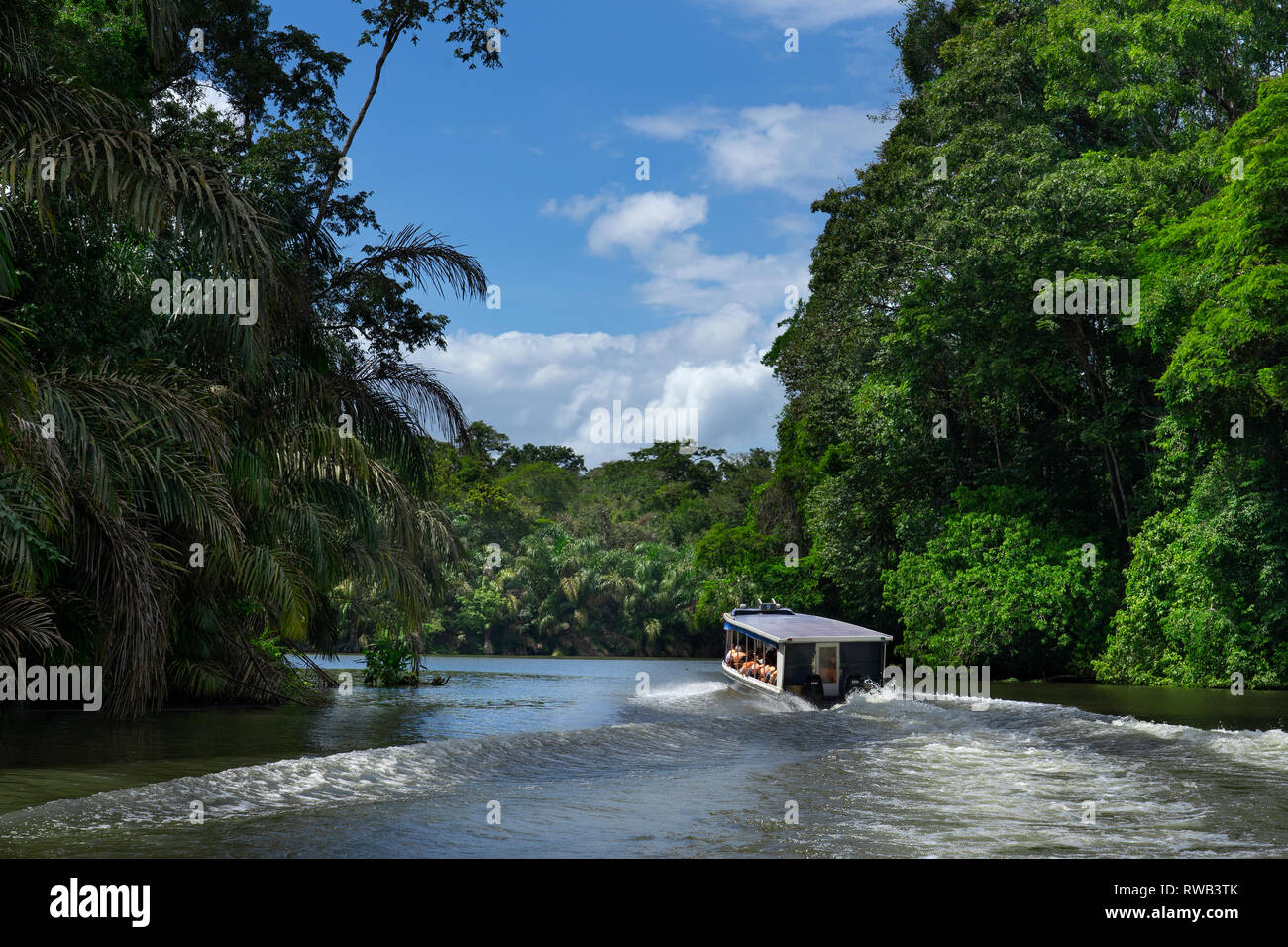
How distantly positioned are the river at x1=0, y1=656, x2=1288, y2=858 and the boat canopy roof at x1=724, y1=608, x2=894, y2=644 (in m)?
2.66

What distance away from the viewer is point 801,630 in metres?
21.1

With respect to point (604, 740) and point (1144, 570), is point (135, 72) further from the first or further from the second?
point (1144, 570)

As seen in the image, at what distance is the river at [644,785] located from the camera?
765cm

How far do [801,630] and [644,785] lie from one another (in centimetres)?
1107

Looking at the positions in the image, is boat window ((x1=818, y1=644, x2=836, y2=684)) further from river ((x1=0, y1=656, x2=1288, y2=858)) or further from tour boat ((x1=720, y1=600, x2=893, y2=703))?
river ((x1=0, y1=656, x2=1288, y2=858))

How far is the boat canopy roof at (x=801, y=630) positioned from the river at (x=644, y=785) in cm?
266

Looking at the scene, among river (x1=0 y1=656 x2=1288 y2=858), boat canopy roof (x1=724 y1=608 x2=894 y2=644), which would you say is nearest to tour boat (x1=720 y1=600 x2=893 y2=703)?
boat canopy roof (x1=724 y1=608 x2=894 y2=644)

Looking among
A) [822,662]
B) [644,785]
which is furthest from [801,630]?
[644,785]

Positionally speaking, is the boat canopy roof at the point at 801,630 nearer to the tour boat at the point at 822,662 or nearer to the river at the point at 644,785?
the tour boat at the point at 822,662

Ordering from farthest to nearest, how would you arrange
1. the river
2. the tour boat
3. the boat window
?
the boat window
the tour boat
the river

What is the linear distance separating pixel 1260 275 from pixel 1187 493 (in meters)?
6.77

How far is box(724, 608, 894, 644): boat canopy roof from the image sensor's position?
2025cm

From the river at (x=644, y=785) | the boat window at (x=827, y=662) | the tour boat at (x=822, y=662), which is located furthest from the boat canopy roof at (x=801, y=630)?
the river at (x=644, y=785)
